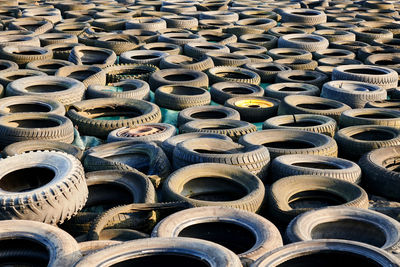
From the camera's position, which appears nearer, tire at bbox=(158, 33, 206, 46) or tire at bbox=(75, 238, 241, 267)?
tire at bbox=(75, 238, 241, 267)

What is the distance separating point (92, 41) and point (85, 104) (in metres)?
5.34

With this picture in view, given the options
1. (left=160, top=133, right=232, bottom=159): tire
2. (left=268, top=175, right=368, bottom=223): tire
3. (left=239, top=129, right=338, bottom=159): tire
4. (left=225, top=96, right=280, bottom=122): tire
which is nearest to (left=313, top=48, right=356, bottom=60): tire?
(left=225, top=96, right=280, bottom=122): tire

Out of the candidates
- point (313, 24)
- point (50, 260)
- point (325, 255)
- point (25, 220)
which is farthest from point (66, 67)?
point (313, 24)

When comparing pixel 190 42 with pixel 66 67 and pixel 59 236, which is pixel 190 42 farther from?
pixel 59 236

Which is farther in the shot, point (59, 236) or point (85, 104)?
point (85, 104)

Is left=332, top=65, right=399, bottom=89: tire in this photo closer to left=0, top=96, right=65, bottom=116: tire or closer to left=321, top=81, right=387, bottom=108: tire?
left=321, top=81, right=387, bottom=108: tire

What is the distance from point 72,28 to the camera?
17.2 m

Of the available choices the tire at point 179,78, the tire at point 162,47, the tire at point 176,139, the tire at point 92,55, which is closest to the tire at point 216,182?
the tire at point 176,139

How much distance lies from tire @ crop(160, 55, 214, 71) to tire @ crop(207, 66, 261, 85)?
0.96 feet

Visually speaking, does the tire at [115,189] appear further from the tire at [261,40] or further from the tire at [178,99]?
the tire at [261,40]

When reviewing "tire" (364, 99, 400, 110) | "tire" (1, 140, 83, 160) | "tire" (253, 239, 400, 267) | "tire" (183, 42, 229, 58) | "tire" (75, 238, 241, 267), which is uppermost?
"tire" (75, 238, 241, 267)

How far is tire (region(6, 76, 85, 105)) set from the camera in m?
10.3

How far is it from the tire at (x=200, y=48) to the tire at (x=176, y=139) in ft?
19.3

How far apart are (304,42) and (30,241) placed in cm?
1156
